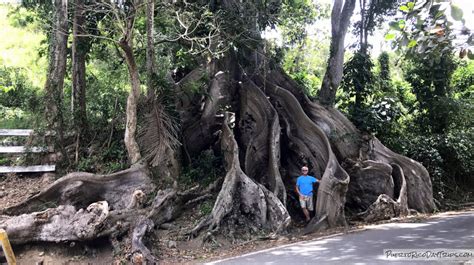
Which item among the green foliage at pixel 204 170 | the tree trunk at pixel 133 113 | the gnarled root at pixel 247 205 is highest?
the tree trunk at pixel 133 113

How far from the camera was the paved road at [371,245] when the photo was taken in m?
6.69

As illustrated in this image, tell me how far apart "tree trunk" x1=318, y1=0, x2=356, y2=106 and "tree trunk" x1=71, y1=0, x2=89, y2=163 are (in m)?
7.43

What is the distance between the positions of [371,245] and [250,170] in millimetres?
4242

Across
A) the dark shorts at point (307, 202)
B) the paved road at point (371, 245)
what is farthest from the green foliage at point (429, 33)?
the dark shorts at point (307, 202)

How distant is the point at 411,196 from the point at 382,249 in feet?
17.7

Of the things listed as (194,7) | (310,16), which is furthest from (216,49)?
(310,16)

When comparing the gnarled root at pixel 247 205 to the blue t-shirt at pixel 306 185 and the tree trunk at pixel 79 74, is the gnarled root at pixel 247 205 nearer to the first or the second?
the blue t-shirt at pixel 306 185

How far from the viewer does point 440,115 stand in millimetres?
15508

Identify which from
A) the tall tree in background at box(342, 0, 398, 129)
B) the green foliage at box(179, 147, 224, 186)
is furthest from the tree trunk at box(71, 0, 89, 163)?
the tall tree in background at box(342, 0, 398, 129)

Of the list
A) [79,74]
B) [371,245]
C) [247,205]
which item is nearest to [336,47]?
[247,205]

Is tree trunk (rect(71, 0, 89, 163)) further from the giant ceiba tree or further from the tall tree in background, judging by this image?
the tall tree in background

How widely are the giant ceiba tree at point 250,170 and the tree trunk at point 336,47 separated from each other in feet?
0.11

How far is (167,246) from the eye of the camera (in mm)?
8203

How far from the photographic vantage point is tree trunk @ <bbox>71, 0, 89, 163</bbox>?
37.5ft
